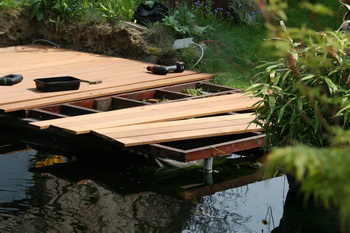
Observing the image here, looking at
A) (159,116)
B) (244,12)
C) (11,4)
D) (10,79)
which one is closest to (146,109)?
(159,116)

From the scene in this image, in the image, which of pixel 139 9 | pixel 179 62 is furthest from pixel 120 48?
pixel 179 62

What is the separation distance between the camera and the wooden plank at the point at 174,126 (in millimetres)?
5434

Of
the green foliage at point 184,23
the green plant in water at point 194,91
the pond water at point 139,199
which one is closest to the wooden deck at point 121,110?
the green plant in water at point 194,91

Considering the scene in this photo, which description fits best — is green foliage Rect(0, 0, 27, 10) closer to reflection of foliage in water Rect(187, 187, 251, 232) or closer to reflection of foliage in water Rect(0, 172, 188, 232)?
reflection of foliage in water Rect(0, 172, 188, 232)

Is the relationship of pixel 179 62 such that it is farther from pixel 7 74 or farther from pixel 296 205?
pixel 296 205

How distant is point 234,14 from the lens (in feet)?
33.6

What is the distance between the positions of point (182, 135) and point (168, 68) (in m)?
2.79

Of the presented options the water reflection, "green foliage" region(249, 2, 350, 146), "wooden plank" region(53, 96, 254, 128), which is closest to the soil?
"wooden plank" region(53, 96, 254, 128)

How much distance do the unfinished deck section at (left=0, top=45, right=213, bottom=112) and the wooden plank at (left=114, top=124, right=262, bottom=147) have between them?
5.57 ft

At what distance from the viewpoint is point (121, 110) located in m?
6.38

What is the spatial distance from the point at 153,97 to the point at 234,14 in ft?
11.0

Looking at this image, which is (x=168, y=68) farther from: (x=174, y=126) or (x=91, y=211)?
(x=91, y=211)

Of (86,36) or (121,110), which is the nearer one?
(121,110)

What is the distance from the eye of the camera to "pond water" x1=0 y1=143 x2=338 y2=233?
14.5ft
